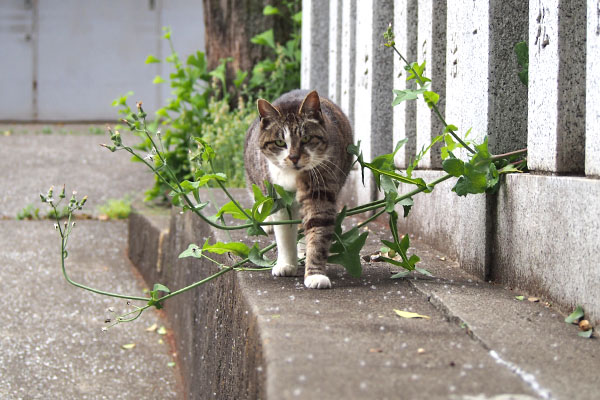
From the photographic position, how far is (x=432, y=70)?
10.2ft

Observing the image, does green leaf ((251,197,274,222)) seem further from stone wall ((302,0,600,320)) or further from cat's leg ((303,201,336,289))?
Result: stone wall ((302,0,600,320))

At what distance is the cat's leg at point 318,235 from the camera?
2340 mm

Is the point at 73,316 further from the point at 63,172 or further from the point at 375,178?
the point at 63,172

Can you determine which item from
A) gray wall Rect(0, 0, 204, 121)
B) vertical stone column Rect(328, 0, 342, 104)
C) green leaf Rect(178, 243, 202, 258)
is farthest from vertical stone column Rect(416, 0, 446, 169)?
gray wall Rect(0, 0, 204, 121)

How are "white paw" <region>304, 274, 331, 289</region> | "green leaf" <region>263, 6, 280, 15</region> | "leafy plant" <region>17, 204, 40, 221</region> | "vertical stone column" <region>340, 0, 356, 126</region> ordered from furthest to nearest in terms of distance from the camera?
"leafy plant" <region>17, 204, 40, 221</region> → "green leaf" <region>263, 6, 280, 15</region> → "vertical stone column" <region>340, 0, 356, 126</region> → "white paw" <region>304, 274, 331, 289</region>

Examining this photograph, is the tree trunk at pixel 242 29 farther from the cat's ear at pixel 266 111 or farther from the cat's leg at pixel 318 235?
the cat's leg at pixel 318 235

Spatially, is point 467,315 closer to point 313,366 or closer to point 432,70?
point 313,366

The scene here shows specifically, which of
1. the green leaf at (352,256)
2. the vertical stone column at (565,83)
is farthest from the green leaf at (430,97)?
the green leaf at (352,256)

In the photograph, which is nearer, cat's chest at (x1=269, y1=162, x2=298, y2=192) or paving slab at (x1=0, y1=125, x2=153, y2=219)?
cat's chest at (x1=269, y1=162, x2=298, y2=192)

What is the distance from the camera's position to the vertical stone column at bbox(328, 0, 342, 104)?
15.6 feet

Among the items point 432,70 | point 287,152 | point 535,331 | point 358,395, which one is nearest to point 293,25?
point 432,70

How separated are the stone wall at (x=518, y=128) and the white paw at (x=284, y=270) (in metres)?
0.62

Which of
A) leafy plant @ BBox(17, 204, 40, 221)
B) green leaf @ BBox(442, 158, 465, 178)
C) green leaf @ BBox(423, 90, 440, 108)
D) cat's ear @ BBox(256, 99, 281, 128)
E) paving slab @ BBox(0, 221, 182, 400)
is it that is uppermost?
green leaf @ BBox(423, 90, 440, 108)

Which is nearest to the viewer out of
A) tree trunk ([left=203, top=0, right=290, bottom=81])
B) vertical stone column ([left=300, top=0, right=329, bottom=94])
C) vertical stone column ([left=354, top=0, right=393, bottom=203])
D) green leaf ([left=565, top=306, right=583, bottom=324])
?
green leaf ([left=565, top=306, right=583, bottom=324])
